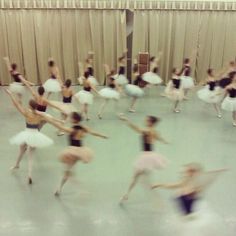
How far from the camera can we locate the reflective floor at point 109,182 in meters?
A: 3.90

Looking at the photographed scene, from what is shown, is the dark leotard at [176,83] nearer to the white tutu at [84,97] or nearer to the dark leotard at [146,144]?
the white tutu at [84,97]

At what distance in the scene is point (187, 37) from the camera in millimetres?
9531

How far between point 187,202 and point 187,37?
7.09m

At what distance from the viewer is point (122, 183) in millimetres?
4707

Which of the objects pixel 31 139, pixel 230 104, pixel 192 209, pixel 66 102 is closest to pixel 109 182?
pixel 31 139

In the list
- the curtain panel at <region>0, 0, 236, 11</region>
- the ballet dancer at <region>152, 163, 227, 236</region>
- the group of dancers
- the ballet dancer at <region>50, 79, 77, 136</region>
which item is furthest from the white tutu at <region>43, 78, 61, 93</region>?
the ballet dancer at <region>152, 163, 227, 236</region>

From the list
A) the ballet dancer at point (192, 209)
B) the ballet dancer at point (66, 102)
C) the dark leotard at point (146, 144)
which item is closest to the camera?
the ballet dancer at point (192, 209)

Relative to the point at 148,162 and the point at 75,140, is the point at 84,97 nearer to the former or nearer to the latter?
the point at 75,140

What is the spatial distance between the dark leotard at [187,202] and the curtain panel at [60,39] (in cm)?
694

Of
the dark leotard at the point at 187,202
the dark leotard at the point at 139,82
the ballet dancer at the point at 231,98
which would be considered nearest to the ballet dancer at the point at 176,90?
the dark leotard at the point at 139,82

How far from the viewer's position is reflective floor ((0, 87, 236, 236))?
3896mm

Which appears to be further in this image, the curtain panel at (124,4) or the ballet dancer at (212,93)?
the curtain panel at (124,4)

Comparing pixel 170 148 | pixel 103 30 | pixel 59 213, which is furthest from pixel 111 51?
pixel 59 213

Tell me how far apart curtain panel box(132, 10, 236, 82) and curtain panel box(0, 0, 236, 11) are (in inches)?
5.9
